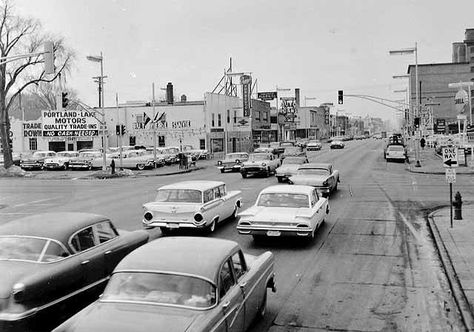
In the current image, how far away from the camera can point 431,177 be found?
34.2 metres

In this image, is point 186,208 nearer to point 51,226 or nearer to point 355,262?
point 355,262

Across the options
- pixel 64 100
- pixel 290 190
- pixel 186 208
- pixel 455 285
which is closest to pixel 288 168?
pixel 290 190

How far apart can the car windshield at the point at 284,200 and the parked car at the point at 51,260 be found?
541cm

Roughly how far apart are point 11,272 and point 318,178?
16.8 metres

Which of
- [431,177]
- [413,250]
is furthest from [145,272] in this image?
[431,177]

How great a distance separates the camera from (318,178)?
22641mm

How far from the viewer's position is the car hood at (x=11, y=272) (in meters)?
6.77

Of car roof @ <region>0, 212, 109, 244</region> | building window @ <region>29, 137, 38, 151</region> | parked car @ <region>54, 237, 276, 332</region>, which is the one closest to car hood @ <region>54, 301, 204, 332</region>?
parked car @ <region>54, 237, 276, 332</region>

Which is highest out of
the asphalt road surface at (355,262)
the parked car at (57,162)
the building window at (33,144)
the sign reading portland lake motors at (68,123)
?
the sign reading portland lake motors at (68,123)

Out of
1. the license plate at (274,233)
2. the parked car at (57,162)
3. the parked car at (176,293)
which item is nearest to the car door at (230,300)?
the parked car at (176,293)

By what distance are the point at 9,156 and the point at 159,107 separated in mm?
21046

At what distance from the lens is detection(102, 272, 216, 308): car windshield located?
19.4 ft

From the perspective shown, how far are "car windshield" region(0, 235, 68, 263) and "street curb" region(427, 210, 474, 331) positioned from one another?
612 centimetres

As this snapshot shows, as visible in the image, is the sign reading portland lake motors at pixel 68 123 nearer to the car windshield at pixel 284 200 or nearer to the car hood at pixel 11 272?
the car windshield at pixel 284 200
